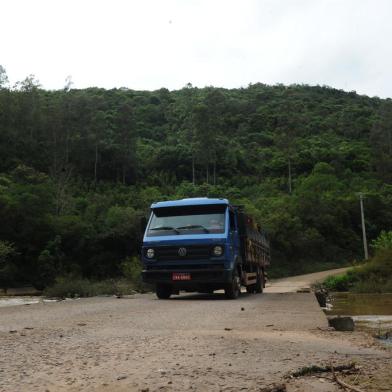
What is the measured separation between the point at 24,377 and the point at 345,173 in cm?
8355

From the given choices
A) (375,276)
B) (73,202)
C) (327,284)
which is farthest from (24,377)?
(73,202)

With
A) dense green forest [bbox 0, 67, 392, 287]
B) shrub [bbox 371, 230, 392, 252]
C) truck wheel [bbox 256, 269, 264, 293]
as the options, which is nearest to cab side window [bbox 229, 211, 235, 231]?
truck wheel [bbox 256, 269, 264, 293]

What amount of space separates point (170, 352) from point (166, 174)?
7394 centimetres

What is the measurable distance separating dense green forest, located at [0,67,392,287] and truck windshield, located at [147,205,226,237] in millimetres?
30051

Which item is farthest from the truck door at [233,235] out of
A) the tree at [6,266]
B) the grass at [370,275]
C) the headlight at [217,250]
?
the tree at [6,266]

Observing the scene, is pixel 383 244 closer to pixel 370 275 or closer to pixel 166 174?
pixel 370 275

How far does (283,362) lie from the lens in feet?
15.8

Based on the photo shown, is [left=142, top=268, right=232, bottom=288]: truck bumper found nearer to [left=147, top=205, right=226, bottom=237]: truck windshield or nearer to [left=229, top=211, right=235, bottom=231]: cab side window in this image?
[left=147, top=205, right=226, bottom=237]: truck windshield

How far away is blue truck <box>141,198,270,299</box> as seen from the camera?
1377cm

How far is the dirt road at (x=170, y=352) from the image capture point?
4.11 metres

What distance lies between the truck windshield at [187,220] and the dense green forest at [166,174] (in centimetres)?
3005

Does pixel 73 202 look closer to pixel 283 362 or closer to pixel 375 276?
pixel 375 276

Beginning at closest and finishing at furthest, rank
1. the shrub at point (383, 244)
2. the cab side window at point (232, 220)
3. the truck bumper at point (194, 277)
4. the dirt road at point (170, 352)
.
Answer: the dirt road at point (170, 352)
the truck bumper at point (194, 277)
the cab side window at point (232, 220)
the shrub at point (383, 244)

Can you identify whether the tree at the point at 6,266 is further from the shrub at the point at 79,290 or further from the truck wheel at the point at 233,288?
the truck wheel at the point at 233,288
